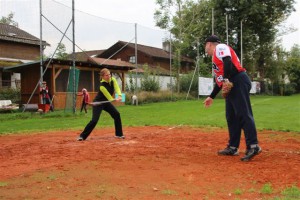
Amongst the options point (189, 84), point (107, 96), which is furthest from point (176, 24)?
point (107, 96)

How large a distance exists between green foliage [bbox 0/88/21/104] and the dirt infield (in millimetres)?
18617

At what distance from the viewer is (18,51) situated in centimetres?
3703

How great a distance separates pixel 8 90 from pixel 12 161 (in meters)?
22.0

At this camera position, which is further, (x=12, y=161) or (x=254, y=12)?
(x=254, y=12)

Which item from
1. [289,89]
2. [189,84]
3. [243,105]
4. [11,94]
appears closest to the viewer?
[243,105]

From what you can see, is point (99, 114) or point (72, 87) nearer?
point (99, 114)

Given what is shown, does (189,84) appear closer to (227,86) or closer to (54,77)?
(54,77)

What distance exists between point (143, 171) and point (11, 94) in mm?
23145

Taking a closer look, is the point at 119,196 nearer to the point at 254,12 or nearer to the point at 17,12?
the point at 17,12

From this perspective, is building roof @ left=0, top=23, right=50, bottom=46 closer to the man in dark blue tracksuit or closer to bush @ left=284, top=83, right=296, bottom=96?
the man in dark blue tracksuit

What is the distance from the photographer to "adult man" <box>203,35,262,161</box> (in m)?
6.27

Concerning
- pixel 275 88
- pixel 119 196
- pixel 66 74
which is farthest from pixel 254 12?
pixel 119 196

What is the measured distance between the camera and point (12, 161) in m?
6.44

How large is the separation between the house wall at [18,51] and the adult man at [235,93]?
32.0 metres
